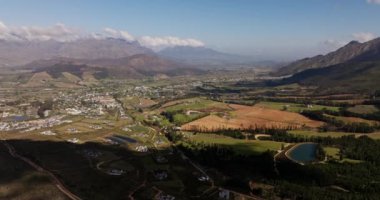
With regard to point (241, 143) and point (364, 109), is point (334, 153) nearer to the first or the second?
point (241, 143)

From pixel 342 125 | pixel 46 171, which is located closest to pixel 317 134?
pixel 342 125

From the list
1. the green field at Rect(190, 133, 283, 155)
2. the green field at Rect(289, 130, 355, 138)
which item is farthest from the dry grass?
the green field at Rect(190, 133, 283, 155)

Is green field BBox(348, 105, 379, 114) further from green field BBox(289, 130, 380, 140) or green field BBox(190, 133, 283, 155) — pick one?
green field BBox(190, 133, 283, 155)

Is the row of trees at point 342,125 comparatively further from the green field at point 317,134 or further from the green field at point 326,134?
the green field at point 317,134

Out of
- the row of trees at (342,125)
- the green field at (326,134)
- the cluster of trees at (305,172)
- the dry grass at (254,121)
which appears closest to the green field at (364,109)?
the row of trees at (342,125)

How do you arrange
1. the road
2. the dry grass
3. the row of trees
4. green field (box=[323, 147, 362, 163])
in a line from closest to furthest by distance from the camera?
the road → green field (box=[323, 147, 362, 163]) → the row of trees → the dry grass

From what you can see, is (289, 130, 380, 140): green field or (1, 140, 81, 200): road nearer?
(1, 140, 81, 200): road

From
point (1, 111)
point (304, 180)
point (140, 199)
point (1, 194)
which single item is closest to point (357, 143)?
point (304, 180)

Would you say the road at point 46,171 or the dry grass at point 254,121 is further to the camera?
the dry grass at point 254,121

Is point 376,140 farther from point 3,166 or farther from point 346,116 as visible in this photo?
point 3,166
